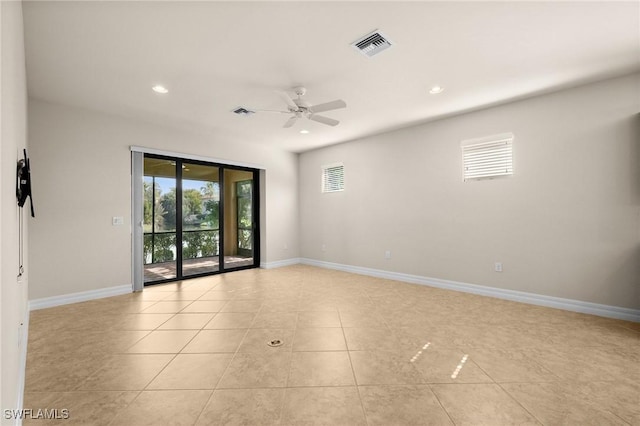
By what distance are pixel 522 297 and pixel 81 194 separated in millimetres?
6589

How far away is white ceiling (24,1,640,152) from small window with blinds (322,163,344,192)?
2160 mm

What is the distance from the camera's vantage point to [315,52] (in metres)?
2.72

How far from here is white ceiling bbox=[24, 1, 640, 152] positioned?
86.9 inches

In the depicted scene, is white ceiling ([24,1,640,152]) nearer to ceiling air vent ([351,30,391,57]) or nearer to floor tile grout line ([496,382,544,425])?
ceiling air vent ([351,30,391,57])

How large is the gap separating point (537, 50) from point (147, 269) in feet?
22.6

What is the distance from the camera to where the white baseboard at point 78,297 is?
364 cm

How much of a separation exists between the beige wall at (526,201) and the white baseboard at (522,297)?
0.07 meters

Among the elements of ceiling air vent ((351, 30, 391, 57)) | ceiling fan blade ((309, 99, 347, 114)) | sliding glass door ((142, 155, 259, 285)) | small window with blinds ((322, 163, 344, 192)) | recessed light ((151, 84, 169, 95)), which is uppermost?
recessed light ((151, 84, 169, 95))

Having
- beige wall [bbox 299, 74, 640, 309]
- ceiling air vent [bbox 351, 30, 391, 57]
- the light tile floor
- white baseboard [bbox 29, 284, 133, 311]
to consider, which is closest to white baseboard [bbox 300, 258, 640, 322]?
beige wall [bbox 299, 74, 640, 309]

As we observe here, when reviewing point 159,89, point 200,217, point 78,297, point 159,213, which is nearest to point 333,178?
point 200,217

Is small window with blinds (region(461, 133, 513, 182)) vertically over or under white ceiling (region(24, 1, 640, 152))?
under

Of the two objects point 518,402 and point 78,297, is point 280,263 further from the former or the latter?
point 518,402

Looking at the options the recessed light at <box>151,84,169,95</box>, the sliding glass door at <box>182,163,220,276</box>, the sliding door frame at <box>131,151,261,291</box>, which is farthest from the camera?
the sliding glass door at <box>182,163,220,276</box>

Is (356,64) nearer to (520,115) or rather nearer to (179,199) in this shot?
(520,115)
